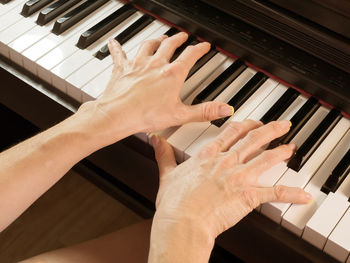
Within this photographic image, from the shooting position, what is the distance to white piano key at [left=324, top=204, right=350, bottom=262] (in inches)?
41.8

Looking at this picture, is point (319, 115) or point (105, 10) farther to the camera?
point (105, 10)

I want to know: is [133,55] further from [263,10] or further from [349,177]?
[349,177]

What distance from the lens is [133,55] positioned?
141cm

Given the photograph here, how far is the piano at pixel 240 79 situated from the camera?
115 centimetres

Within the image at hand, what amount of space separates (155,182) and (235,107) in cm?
29

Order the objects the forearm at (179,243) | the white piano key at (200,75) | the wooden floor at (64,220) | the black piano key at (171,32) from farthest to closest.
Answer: the wooden floor at (64,220)
the black piano key at (171,32)
the white piano key at (200,75)
the forearm at (179,243)

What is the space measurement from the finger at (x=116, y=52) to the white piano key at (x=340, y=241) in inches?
26.4

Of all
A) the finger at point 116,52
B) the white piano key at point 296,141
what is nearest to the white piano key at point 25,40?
the finger at point 116,52

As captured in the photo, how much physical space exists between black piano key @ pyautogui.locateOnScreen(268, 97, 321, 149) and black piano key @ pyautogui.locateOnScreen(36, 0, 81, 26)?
2.50 ft

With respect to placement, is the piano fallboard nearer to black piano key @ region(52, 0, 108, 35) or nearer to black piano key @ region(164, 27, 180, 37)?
black piano key @ region(164, 27, 180, 37)

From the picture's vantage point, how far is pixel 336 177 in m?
1.15

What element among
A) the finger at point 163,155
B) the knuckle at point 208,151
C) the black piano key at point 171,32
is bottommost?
the finger at point 163,155

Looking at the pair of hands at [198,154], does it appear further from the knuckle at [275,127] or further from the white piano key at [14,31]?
the white piano key at [14,31]

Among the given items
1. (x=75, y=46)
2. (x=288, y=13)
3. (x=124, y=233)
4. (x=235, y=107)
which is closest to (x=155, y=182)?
(x=124, y=233)
